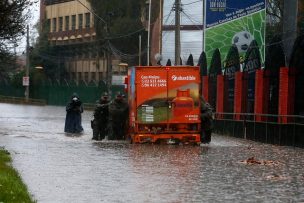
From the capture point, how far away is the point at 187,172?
17.4 m

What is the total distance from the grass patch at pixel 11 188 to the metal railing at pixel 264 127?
1328 cm

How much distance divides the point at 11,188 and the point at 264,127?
63.1 feet

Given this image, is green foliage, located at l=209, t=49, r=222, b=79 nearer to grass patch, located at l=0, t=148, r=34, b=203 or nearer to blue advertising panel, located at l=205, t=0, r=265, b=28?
blue advertising panel, located at l=205, t=0, r=265, b=28

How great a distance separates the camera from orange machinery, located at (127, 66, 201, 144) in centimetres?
2711

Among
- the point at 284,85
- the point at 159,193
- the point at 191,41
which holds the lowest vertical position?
the point at 159,193

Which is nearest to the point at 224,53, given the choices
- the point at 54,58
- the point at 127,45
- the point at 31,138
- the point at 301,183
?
the point at 31,138

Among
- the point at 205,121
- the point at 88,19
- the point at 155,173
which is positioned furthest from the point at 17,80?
the point at 155,173

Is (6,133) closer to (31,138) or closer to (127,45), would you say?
(31,138)

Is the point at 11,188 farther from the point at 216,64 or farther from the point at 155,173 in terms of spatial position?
the point at 216,64

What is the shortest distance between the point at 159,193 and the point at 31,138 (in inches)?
644

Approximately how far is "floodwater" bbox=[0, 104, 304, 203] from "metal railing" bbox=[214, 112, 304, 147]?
1253mm

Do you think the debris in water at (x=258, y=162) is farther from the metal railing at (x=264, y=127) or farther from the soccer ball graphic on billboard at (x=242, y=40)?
the soccer ball graphic on billboard at (x=242, y=40)

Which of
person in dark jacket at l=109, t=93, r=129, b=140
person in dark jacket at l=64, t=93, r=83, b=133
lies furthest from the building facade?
person in dark jacket at l=109, t=93, r=129, b=140

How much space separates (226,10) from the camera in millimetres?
44281
